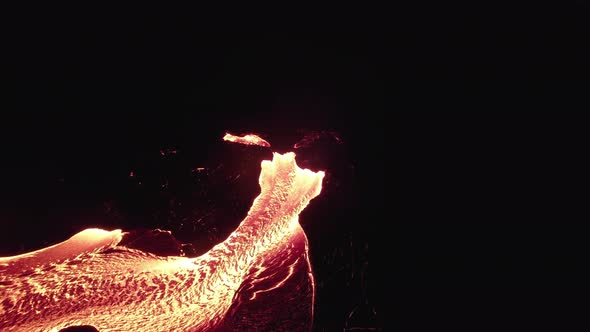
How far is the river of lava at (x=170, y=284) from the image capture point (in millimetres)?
1043

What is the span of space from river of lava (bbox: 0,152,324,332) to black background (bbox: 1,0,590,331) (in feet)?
0.35

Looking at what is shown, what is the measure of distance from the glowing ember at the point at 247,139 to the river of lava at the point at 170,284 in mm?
308

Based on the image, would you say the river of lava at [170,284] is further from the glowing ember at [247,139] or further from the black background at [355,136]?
the glowing ember at [247,139]

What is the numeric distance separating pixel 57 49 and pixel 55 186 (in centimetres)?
58

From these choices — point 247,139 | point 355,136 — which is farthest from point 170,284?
point 355,136

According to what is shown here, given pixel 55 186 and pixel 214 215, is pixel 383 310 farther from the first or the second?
pixel 55 186

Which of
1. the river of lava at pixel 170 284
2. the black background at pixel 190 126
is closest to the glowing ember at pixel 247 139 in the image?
the black background at pixel 190 126

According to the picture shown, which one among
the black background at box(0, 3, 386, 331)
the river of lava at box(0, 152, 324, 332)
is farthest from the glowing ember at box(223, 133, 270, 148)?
the river of lava at box(0, 152, 324, 332)

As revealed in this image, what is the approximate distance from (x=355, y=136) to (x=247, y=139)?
0.51m

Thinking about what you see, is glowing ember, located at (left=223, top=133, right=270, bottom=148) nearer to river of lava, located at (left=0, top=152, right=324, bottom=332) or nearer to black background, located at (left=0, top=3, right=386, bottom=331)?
black background, located at (left=0, top=3, right=386, bottom=331)

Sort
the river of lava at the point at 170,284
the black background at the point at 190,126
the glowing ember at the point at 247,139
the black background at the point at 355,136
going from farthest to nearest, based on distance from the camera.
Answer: the glowing ember at the point at 247,139 → the black background at the point at 190,126 → the black background at the point at 355,136 → the river of lava at the point at 170,284

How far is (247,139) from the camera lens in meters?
1.55

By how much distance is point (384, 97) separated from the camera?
5.14 feet

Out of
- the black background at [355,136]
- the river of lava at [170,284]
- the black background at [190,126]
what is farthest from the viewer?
the black background at [190,126]
